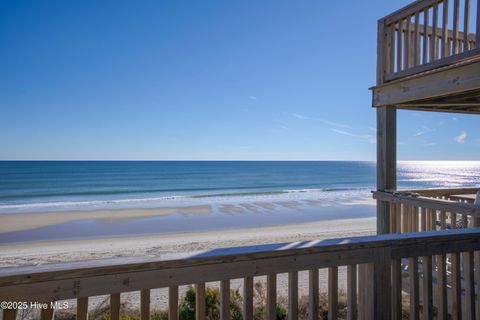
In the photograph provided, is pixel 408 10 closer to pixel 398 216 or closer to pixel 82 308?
pixel 398 216

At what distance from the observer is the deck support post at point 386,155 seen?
12.9 feet

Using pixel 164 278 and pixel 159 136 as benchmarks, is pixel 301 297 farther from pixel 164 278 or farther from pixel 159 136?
pixel 159 136

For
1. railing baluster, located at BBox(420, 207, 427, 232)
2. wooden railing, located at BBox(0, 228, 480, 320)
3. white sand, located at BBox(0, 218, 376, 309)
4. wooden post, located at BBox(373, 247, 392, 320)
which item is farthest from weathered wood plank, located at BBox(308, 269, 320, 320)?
white sand, located at BBox(0, 218, 376, 309)

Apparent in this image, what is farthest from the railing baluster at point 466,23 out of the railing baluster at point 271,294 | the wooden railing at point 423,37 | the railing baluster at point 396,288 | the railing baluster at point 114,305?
the railing baluster at point 114,305

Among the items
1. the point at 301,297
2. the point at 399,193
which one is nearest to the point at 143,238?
the point at 301,297

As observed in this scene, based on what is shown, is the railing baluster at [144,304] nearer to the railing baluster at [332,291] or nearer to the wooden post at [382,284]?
the railing baluster at [332,291]

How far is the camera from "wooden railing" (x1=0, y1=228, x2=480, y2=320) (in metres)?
1.02

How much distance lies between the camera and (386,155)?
395 cm

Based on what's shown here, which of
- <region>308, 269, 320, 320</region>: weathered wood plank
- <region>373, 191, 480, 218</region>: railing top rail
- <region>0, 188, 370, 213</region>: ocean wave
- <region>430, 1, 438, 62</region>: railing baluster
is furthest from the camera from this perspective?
<region>0, 188, 370, 213</region>: ocean wave

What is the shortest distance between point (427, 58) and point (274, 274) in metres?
3.60

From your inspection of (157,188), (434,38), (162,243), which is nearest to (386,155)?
(434,38)

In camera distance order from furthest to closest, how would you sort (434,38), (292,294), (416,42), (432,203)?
1. (416,42)
2. (434,38)
3. (432,203)
4. (292,294)

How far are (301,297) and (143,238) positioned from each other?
7138 mm

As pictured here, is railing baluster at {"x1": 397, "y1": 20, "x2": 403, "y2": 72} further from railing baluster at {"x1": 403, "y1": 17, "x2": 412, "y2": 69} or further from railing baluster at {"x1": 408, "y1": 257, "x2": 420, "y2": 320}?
railing baluster at {"x1": 408, "y1": 257, "x2": 420, "y2": 320}
